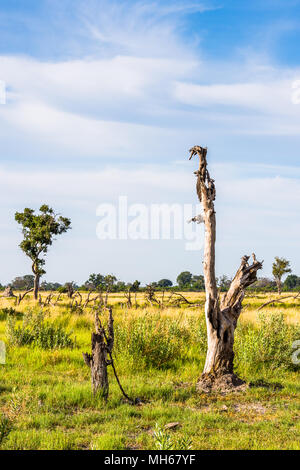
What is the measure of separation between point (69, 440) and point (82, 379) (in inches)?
144

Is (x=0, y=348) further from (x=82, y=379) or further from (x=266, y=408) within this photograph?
(x=266, y=408)

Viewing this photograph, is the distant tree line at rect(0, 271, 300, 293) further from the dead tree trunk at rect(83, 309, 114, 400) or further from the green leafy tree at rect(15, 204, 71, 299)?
the dead tree trunk at rect(83, 309, 114, 400)

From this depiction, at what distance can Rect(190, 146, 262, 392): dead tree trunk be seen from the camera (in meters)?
8.95

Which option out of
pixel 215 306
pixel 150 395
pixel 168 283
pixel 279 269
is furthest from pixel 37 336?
pixel 168 283

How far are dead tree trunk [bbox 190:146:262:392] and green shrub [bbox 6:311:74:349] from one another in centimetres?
Result: 461

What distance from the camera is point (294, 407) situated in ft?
25.0

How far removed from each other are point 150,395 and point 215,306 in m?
2.11

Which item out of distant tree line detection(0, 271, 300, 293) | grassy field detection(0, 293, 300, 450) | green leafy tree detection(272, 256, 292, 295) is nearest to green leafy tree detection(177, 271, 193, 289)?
distant tree line detection(0, 271, 300, 293)

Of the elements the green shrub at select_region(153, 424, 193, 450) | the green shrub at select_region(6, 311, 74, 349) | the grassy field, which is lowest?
the grassy field

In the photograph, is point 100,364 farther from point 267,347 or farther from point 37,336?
point 37,336

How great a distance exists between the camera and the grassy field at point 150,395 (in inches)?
227

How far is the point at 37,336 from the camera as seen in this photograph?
1310 centimetres

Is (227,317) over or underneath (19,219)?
underneath
